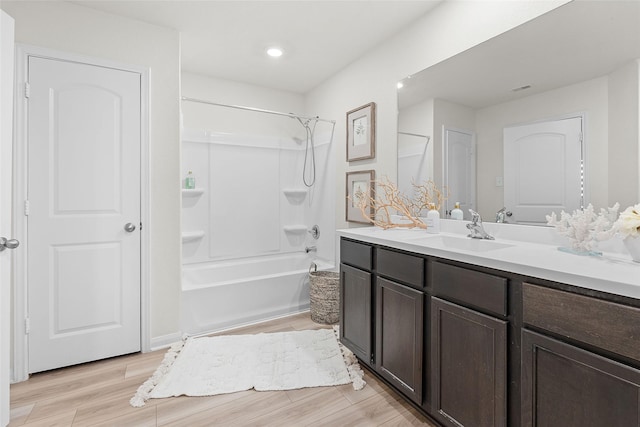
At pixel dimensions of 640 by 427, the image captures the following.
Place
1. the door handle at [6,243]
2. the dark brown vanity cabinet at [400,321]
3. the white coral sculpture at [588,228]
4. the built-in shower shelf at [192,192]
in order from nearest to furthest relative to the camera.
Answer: the white coral sculpture at [588,228]
the door handle at [6,243]
the dark brown vanity cabinet at [400,321]
the built-in shower shelf at [192,192]

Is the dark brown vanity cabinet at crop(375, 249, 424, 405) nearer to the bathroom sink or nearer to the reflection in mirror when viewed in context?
the bathroom sink

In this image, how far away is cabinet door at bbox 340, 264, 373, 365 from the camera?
200 centimetres

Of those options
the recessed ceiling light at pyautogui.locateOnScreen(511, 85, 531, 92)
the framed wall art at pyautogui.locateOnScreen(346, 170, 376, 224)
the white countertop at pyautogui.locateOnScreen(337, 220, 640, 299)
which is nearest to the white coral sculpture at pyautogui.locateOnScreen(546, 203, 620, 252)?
the white countertop at pyautogui.locateOnScreen(337, 220, 640, 299)

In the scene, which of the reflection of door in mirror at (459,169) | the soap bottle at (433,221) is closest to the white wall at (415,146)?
the reflection of door in mirror at (459,169)

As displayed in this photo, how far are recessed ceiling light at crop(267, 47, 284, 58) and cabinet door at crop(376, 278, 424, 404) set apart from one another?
2238 millimetres

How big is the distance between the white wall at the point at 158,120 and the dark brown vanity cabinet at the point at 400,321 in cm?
167

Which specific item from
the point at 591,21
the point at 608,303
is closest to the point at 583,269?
the point at 608,303

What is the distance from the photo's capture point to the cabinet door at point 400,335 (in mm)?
1622

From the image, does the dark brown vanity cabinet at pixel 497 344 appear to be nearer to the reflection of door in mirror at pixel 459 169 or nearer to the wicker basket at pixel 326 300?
the reflection of door in mirror at pixel 459 169

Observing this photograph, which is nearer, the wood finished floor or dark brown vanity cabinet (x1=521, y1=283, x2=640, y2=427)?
dark brown vanity cabinet (x1=521, y1=283, x2=640, y2=427)

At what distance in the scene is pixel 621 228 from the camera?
1.20m

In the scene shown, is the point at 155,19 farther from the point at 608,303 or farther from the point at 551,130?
the point at 608,303

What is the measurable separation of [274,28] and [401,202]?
171 centimetres

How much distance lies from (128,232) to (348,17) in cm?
228
